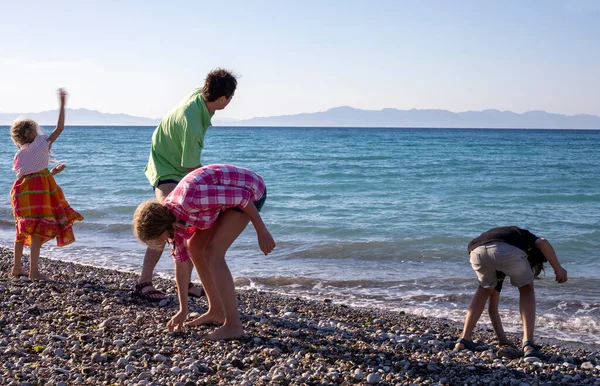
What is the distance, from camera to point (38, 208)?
624 centimetres

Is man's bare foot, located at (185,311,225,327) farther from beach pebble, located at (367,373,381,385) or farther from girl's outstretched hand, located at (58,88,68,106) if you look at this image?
girl's outstretched hand, located at (58,88,68,106)

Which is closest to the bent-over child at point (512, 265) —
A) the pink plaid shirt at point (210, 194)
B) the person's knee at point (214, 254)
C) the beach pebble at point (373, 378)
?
the beach pebble at point (373, 378)

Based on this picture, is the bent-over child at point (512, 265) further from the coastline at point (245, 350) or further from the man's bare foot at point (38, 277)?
the man's bare foot at point (38, 277)

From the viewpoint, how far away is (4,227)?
12023 millimetres

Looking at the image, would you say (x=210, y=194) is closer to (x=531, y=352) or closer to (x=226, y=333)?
(x=226, y=333)

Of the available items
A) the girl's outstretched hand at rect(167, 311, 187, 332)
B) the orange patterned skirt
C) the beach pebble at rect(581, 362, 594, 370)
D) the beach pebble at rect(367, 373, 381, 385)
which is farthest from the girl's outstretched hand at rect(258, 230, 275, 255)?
the orange patterned skirt

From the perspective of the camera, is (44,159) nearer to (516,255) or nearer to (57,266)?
(57,266)

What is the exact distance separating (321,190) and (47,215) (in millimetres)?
12308

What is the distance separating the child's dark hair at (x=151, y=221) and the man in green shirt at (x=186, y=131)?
867 millimetres

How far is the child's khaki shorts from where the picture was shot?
15.0 feet

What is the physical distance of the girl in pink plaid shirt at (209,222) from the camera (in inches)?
161

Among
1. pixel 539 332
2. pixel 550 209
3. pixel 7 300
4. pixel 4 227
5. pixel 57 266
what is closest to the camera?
pixel 7 300

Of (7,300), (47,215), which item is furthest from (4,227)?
(7,300)

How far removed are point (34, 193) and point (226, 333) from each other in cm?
277
